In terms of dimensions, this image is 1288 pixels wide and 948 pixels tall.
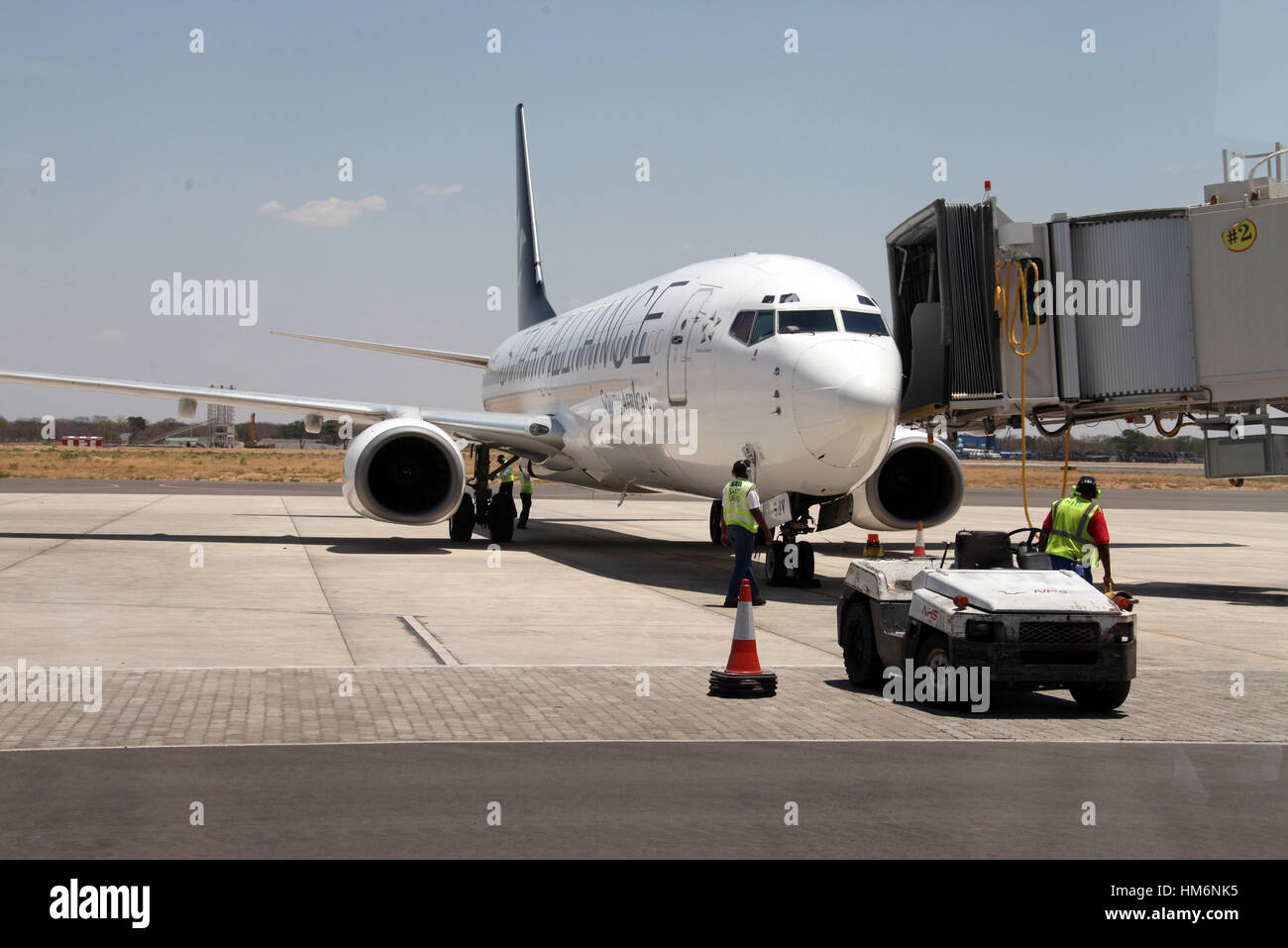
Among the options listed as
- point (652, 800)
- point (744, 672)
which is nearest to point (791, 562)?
point (744, 672)

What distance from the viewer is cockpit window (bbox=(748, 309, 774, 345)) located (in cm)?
1584

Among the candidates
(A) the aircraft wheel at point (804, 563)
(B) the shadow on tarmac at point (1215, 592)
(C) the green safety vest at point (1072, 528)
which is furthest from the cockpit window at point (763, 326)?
A: (B) the shadow on tarmac at point (1215, 592)

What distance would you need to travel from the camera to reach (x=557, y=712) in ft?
28.5

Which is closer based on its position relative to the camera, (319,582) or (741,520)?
(741,520)

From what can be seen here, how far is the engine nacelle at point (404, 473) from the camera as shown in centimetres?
2067

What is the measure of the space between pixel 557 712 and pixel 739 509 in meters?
5.62

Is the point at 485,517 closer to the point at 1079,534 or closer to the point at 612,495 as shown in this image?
the point at 1079,534

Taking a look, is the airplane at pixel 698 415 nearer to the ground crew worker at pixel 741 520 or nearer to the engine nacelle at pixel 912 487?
the engine nacelle at pixel 912 487

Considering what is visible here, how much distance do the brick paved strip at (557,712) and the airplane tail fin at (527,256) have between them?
2547 centimetres

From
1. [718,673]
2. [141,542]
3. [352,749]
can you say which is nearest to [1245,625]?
[718,673]

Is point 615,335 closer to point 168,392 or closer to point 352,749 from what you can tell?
point 168,392

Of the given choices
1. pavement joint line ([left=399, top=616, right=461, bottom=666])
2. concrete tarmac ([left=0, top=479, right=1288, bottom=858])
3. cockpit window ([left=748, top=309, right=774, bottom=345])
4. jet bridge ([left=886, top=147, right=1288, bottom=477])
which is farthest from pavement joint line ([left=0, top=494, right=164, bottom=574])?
jet bridge ([left=886, top=147, right=1288, bottom=477])

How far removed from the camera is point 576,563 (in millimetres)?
19734

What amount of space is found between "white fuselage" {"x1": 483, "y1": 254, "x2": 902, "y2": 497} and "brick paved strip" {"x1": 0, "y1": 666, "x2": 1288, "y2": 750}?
514cm
